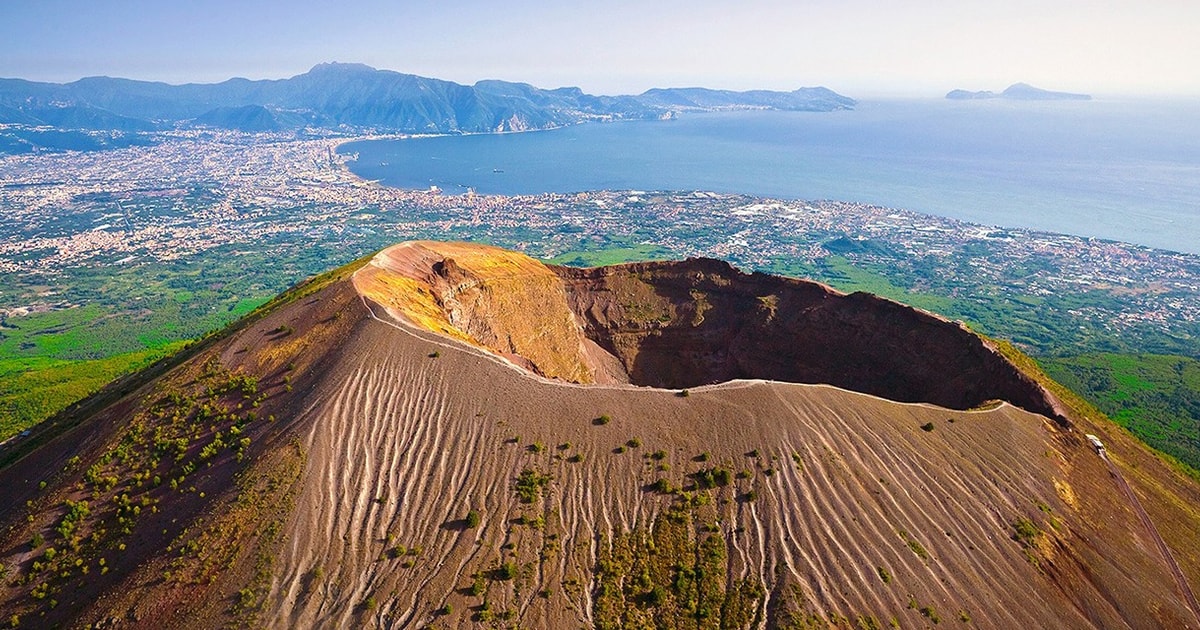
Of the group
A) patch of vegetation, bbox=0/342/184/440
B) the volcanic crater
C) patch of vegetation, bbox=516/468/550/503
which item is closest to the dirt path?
the volcanic crater

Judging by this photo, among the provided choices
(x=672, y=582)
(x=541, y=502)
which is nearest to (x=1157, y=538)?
(x=672, y=582)

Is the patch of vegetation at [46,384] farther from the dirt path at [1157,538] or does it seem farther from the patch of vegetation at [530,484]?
the dirt path at [1157,538]

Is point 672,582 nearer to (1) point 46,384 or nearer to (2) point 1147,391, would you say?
(2) point 1147,391

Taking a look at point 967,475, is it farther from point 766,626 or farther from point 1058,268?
point 1058,268

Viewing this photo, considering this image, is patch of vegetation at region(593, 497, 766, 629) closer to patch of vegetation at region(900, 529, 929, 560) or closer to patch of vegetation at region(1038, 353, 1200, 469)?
patch of vegetation at region(900, 529, 929, 560)

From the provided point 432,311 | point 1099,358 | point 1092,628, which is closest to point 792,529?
point 1092,628

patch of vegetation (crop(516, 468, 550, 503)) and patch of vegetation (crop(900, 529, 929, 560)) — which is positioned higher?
patch of vegetation (crop(516, 468, 550, 503))
